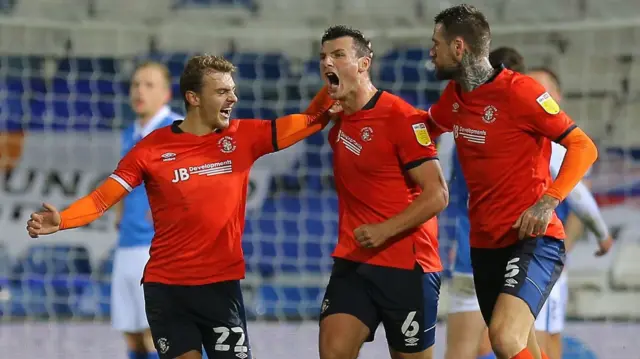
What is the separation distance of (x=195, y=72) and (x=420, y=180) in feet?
3.38

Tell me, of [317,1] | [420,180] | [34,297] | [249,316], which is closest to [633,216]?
[249,316]

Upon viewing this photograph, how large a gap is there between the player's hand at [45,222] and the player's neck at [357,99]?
1.23m

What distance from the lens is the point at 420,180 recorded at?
4332 millimetres

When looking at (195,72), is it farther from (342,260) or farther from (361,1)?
(361,1)

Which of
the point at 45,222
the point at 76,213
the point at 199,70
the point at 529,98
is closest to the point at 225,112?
the point at 199,70

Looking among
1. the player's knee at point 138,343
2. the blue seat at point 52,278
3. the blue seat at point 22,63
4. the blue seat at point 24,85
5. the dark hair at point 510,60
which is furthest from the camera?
the blue seat at point 22,63

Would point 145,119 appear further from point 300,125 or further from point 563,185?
point 563,185

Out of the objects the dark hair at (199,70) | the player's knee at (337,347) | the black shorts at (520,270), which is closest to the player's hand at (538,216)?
the black shorts at (520,270)

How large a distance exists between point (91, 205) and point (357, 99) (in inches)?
45.3

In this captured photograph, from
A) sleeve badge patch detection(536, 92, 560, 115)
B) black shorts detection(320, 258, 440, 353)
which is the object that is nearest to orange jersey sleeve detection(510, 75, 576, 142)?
sleeve badge patch detection(536, 92, 560, 115)

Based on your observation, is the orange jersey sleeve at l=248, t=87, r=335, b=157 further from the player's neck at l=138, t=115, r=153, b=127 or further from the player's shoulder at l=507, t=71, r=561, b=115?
the player's neck at l=138, t=115, r=153, b=127

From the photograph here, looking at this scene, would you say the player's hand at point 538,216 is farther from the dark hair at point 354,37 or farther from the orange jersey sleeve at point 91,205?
the orange jersey sleeve at point 91,205

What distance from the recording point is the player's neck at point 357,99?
4.45m

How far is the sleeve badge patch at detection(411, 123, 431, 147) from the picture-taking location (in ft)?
14.3
